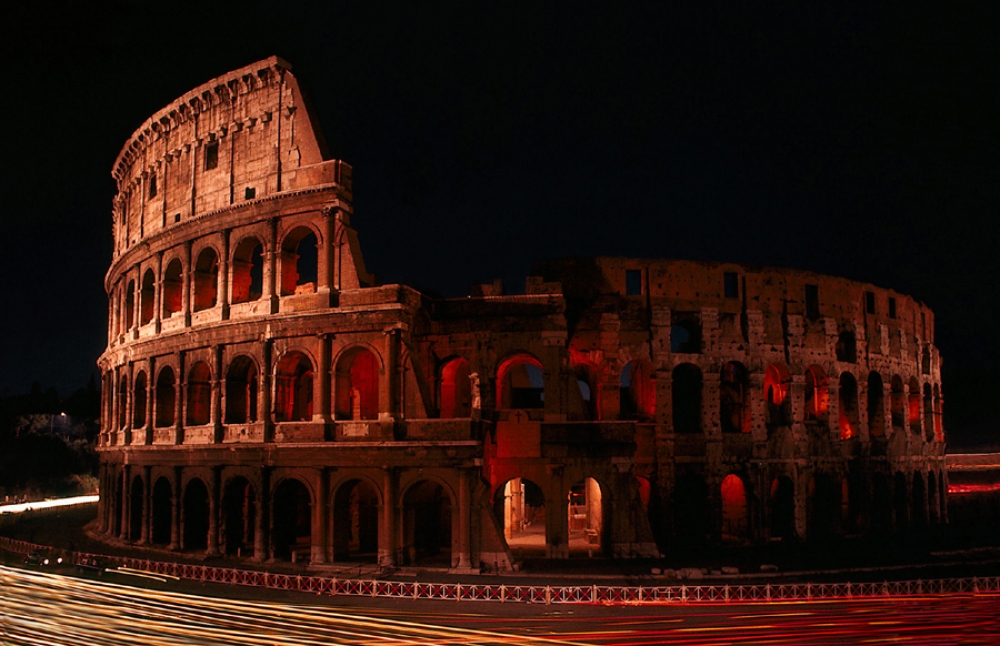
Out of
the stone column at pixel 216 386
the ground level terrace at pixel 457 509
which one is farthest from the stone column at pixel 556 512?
the stone column at pixel 216 386

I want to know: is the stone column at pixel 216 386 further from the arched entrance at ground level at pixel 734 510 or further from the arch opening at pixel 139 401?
the arched entrance at ground level at pixel 734 510

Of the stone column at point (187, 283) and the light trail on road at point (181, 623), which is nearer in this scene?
the light trail on road at point (181, 623)

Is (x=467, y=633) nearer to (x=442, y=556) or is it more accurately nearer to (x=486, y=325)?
(x=442, y=556)

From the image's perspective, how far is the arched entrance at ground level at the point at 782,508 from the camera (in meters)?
32.1

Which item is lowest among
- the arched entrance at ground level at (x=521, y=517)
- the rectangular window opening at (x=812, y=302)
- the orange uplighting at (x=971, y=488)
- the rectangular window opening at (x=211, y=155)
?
the orange uplighting at (x=971, y=488)

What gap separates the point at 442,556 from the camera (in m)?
26.7

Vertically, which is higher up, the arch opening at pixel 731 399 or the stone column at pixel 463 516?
the arch opening at pixel 731 399

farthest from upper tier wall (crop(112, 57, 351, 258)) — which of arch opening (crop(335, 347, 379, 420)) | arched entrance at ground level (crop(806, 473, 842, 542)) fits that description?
arched entrance at ground level (crop(806, 473, 842, 542))

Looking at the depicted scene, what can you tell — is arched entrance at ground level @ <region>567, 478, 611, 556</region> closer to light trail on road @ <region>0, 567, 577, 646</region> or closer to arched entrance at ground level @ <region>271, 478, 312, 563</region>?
arched entrance at ground level @ <region>271, 478, 312, 563</region>

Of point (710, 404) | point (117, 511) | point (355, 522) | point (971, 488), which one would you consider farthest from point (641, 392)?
point (971, 488)

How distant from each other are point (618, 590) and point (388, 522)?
7.74m

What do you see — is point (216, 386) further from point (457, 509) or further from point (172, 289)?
point (457, 509)

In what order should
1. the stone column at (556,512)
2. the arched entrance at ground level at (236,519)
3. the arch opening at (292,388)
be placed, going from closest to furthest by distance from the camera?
the stone column at (556,512), the arch opening at (292,388), the arched entrance at ground level at (236,519)

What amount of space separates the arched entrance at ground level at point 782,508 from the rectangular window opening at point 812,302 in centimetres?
706
